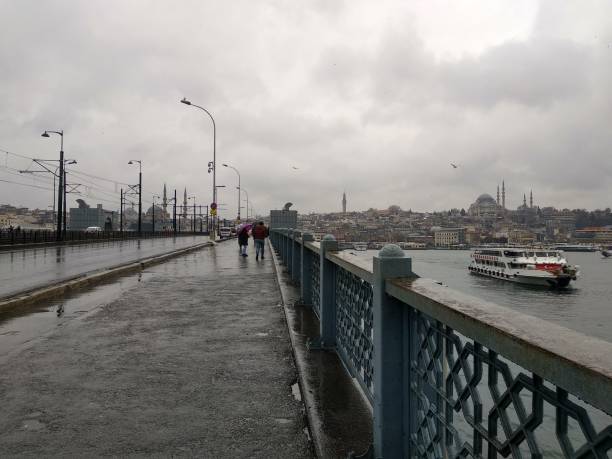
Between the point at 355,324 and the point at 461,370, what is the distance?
1557mm

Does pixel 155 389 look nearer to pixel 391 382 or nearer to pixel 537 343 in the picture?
pixel 391 382

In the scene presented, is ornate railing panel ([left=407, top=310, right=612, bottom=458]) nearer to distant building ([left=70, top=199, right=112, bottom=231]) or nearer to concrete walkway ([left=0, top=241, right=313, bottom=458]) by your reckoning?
concrete walkway ([left=0, top=241, right=313, bottom=458])

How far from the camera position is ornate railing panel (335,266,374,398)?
3.53m

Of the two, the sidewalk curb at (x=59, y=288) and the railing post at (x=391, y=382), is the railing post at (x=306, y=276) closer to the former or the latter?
the sidewalk curb at (x=59, y=288)

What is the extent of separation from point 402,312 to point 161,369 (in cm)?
301

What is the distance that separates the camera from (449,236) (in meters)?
84.2

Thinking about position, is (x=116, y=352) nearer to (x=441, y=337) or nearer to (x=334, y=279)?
(x=334, y=279)

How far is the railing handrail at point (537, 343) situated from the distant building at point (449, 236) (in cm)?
7504

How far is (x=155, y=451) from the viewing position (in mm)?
3006

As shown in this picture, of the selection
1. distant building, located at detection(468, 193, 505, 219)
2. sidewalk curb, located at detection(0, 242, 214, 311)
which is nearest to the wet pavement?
sidewalk curb, located at detection(0, 242, 214, 311)

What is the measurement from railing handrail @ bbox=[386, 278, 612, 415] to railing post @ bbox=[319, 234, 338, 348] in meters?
3.13

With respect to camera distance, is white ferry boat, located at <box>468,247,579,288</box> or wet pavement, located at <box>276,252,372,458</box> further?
white ferry boat, located at <box>468,247,579,288</box>

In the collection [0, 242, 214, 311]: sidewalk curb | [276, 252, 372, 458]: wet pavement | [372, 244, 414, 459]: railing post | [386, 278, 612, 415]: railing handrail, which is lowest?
[276, 252, 372, 458]: wet pavement

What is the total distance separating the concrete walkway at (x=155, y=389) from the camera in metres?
3.12
